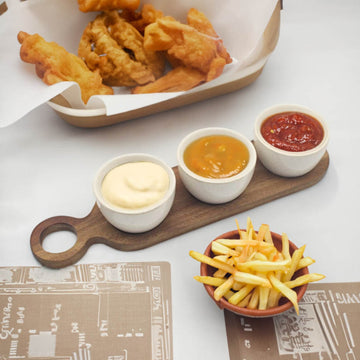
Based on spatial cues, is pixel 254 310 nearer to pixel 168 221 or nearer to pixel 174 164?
pixel 168 221

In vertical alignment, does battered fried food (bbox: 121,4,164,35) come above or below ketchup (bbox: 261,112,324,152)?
above

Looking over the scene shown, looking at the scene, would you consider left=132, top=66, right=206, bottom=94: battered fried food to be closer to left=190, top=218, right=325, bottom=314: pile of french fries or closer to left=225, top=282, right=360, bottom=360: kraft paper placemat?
left=190, top=218, right=325, bottom=314: pile of french fries

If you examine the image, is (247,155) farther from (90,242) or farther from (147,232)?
(90,242)

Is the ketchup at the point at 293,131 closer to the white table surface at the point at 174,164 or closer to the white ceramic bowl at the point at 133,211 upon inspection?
the white table surface at the point at 174,164

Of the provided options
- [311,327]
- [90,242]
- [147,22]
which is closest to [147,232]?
[90,242]

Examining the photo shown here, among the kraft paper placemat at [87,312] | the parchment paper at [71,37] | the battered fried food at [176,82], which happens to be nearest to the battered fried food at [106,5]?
the parchment paper at [71,37]

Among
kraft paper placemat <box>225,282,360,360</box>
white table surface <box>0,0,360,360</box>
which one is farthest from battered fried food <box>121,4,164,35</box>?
kraft paper placemat <box>225,282,360,360</box>
